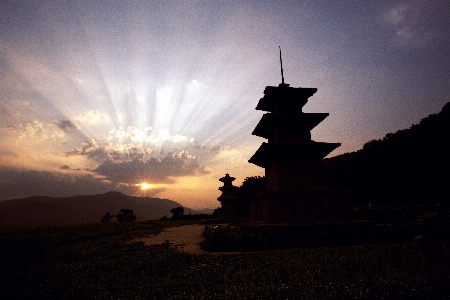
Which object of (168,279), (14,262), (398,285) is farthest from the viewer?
(14,262)

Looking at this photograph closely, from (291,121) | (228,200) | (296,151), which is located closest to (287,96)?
(291,121)

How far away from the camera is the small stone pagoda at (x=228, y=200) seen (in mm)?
52625

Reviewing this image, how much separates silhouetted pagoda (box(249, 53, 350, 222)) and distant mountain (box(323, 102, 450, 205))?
838 inches

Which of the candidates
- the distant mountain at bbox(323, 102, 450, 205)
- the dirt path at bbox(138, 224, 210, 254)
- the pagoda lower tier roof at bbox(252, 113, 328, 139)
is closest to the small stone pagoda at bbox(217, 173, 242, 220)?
the distant mountain at bbox(323, 102, 450, 205)

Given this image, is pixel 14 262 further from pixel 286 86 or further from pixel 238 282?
pixel 286 86

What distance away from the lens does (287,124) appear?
20812mm

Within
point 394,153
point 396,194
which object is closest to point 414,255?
point 396,194

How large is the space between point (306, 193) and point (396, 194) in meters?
33.0

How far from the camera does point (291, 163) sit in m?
19.5

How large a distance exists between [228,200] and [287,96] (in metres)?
35.9

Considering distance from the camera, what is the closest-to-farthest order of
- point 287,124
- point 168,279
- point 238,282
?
1. point 238,282
2. point 168,279
3. point 287,124

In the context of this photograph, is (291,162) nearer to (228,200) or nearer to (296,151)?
(296,151)

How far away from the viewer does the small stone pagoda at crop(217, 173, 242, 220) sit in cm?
5262

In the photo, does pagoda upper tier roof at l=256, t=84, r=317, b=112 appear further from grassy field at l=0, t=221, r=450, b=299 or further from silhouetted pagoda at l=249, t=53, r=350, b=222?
grassy field at l=0, t=221, r=450, b=299
